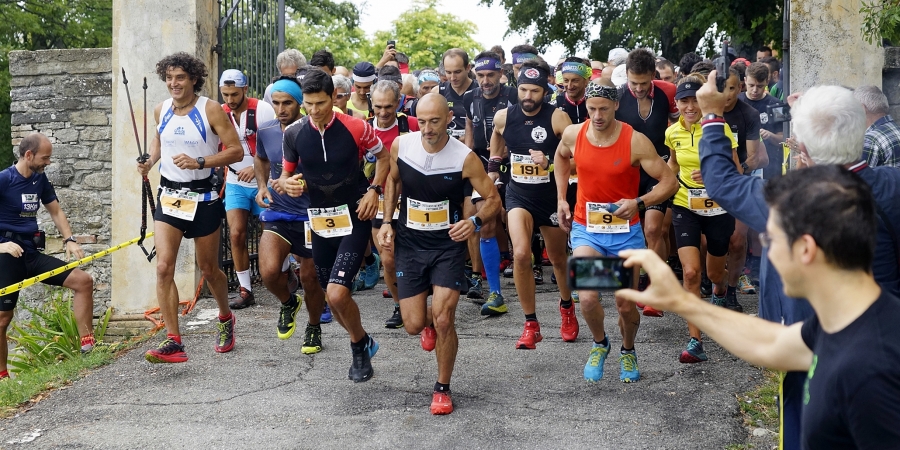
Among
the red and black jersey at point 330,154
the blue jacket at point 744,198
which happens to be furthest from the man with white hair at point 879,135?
the red and black jersey at point 330,154

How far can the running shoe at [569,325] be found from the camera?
7.26 metres

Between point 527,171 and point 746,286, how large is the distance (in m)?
3.22

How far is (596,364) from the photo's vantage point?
249 inches

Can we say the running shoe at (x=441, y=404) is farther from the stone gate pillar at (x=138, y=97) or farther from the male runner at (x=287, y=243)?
the stone gate pillar at (x=138, y=97)

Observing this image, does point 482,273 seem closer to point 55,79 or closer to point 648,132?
point 648,132

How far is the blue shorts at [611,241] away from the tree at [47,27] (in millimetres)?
16426

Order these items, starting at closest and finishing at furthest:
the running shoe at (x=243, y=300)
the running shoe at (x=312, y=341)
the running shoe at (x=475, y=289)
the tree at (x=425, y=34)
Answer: the running shoe at (x=312, y=341)
the running shoe at (x=243, y=300)
the running shoe at (x=475, y=289)
the tree at (x=425, y=34)

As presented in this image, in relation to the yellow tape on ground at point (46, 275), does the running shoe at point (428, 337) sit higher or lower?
lower

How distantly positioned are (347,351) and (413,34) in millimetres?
41761

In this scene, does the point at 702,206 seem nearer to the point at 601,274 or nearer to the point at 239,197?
the point at 239,197

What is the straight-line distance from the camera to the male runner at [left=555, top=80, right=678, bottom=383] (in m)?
6.19

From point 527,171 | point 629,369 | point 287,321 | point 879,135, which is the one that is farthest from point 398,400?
point 879,135

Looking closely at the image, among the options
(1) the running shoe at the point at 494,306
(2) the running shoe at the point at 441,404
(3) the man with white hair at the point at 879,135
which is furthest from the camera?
(1) the running shoe at the point at 494,306

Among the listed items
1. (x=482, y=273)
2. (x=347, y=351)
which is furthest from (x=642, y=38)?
(x=347, y=351)
